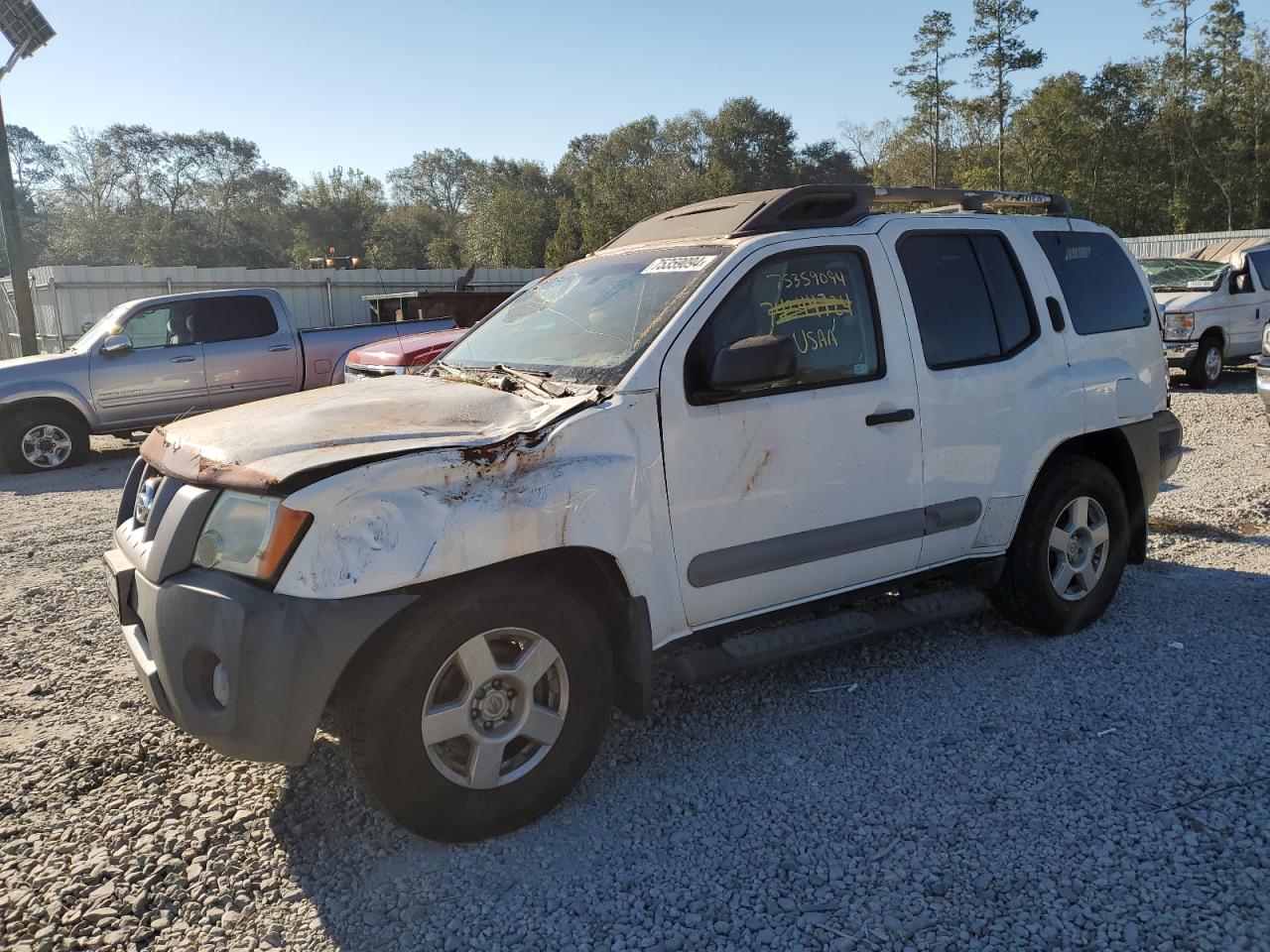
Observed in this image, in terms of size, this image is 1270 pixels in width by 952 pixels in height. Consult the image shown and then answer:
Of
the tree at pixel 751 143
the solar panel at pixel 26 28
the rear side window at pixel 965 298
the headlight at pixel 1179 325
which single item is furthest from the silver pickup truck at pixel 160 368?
the tree at pixel 751 143

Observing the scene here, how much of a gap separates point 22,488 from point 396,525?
880 cm

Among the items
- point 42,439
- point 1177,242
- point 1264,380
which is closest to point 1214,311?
point 1264,380

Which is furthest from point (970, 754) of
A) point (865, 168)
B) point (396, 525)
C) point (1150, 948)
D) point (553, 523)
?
point (865, 168)

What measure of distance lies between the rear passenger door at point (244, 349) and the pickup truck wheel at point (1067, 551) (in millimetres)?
9384

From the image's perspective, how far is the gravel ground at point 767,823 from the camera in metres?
2.65

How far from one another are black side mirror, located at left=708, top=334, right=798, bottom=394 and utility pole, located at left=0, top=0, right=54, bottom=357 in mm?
15092

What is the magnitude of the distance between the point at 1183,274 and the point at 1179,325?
4.86 ft

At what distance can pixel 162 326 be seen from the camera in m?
11.3

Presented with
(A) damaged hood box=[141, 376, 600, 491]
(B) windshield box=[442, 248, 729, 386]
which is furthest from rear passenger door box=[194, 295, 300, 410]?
(A) damaged hood box=[141, 376, 600, 491]

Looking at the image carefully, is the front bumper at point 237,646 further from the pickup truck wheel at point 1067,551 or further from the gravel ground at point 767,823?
the pickup truck wheel at point 1067,551

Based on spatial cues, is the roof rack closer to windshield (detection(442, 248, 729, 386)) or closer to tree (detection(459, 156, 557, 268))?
windshield (detection(442, 248, 729, 386))

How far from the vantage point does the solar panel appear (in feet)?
51.1

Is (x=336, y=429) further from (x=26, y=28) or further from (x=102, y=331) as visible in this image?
(x=26, y=28)

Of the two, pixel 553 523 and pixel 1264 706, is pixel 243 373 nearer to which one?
pixel 553 523
